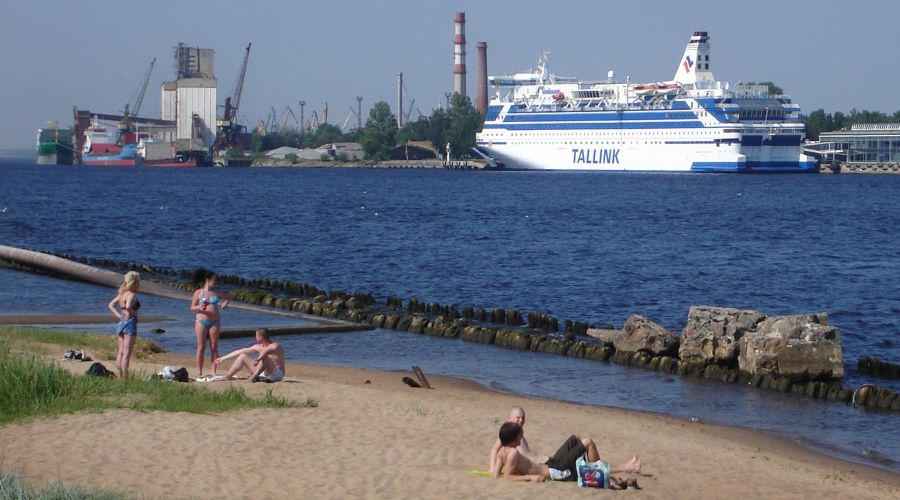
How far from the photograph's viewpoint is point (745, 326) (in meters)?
20.4

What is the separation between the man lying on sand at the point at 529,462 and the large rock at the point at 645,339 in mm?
9557

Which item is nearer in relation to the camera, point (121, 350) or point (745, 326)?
point (121, 350)

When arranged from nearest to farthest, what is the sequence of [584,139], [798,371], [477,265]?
[798,371], [477,265], [584,139]

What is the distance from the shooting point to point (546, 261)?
→ 133 feet

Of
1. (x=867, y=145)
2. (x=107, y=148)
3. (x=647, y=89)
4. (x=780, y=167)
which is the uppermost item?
(x=647, y=89)

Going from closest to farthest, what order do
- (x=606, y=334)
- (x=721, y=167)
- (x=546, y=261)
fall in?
(x=606, y=334) < (x=546, y=261) < (x=721, y=167)

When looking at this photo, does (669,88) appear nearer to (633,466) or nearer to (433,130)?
(433,130)

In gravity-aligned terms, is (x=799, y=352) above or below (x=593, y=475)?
above

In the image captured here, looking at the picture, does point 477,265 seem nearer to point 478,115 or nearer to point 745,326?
Answer: point 745,326

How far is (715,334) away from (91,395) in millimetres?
11004

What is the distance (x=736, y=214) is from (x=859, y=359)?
47.0m

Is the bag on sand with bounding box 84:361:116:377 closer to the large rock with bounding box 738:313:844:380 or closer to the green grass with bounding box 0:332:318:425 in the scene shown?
the green grass with bounding box 0:332:318:425

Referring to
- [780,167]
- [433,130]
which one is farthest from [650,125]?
[433,130]

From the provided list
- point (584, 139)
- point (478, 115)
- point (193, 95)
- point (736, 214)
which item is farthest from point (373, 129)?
point (736, 214)
